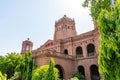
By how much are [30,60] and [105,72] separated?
66.2ft

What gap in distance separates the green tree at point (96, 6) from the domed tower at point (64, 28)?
23.9 metres

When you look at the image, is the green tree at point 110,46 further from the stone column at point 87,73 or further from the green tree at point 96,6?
the stone column at point 87,73

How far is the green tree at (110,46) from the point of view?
18.7ft

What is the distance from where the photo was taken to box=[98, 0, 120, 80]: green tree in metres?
5.71

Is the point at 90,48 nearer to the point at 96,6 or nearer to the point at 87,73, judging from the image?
the point at 87,73

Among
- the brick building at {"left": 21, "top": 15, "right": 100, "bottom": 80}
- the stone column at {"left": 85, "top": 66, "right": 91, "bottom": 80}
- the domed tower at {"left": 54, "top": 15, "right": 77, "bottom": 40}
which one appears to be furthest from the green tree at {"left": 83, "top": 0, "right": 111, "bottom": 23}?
the domed tower at {"left": 54, "top": 15, "right": 77, "bottom": 40}

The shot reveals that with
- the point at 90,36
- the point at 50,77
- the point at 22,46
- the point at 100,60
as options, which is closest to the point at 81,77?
the point at 90,36

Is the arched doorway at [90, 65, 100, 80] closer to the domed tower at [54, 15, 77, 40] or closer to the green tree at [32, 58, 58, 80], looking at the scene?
the domed tower at [54, 15, 77, 40]

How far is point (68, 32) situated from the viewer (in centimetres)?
4062

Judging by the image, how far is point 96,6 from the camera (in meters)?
14.7

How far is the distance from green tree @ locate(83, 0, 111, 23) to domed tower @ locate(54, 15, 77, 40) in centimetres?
2391

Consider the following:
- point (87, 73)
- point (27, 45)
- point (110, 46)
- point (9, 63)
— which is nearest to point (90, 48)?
point (87, 73)

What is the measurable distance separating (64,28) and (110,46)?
114ft

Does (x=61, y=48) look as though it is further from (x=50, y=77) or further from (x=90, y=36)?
(x=50, y=77)
